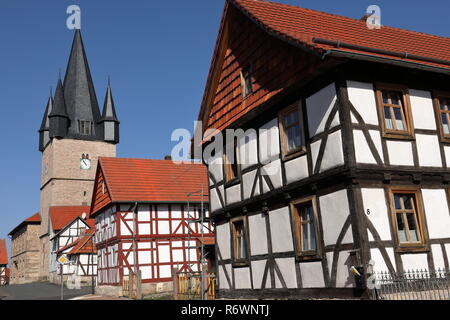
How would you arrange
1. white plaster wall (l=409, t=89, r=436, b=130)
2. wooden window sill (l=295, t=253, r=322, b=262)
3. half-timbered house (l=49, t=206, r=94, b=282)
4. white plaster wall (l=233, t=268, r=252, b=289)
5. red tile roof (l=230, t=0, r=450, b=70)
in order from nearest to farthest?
1. wooden window sill (l=295, t=253, r=322, b=262)
2. white plaster wall (l=409, t=89, r=436, b=130)
3. red tile roof (l=230, t=0, r=450, b=70)
4. white plaster wall (l=233, t=268, r=252, b=289)
5. half-timbered house (l=49, t=206, r=94, b=282)

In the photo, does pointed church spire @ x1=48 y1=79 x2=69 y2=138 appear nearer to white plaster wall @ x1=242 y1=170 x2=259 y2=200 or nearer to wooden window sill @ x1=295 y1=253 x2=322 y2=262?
white plaster wall @ x1=242 y1=170 x2=259 y2=200

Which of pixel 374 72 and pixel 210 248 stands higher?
pixel 374 72

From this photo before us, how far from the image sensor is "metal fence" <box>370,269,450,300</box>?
404 inches

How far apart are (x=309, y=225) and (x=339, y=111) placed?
315cm

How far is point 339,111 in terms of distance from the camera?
37.9 feet

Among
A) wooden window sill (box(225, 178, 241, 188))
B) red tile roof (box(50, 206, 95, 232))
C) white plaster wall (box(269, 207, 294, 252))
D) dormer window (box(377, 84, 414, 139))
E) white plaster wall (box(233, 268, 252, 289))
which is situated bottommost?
white plaster wall (box(233, 268, 252, 289))

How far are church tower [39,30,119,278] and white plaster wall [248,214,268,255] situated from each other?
52.4 m

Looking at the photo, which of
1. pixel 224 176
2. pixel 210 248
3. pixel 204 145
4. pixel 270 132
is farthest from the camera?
pixel 210 248

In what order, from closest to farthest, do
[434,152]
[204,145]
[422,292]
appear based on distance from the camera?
[422,292], [434,152], [204,145]

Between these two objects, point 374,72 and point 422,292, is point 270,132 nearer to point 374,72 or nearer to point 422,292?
point 374,72

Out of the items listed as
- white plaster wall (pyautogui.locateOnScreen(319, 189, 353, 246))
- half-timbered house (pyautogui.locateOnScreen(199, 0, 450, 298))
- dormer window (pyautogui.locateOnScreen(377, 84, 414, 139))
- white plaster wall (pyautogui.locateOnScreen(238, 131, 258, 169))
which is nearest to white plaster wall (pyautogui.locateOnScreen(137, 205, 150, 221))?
half-timbered house (pyautogui.locateOnScreen(199, 0, 450, 298))

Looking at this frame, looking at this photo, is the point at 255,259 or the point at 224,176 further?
the point at 224,176

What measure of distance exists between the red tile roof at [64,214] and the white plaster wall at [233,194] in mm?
40267
